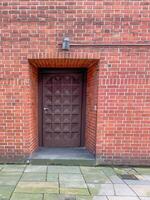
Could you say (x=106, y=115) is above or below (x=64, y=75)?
below

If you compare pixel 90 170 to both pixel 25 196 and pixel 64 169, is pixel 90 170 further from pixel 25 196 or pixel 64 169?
pixel 25 196

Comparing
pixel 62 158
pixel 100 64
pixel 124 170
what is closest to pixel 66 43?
pixel 100 64

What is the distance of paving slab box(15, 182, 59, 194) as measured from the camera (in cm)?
308

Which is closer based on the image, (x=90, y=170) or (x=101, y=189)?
(x=101, y=189)

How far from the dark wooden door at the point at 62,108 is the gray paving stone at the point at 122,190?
2.03m

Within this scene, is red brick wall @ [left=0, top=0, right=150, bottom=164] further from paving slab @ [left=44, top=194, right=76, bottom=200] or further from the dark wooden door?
paving slab @ [left=44, top=194, right=76, bottom=200]

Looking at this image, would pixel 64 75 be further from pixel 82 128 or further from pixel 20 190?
pixel 20 190

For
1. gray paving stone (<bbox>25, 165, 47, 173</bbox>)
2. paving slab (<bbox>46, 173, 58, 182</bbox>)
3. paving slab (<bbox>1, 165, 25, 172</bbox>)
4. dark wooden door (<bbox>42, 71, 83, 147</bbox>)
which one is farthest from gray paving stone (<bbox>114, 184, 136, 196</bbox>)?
dark wooden door (<bbox>42, 71, 83, 147</bbox>)

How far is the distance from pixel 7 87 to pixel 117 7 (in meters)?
2.88

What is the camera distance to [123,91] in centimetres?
417

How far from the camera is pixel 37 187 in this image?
319 cm

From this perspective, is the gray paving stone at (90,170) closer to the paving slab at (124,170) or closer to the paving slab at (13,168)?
the paving slab at (124,170)

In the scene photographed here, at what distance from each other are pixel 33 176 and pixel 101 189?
1.31 metres

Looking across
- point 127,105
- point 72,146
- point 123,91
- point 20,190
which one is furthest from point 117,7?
point 20,190
